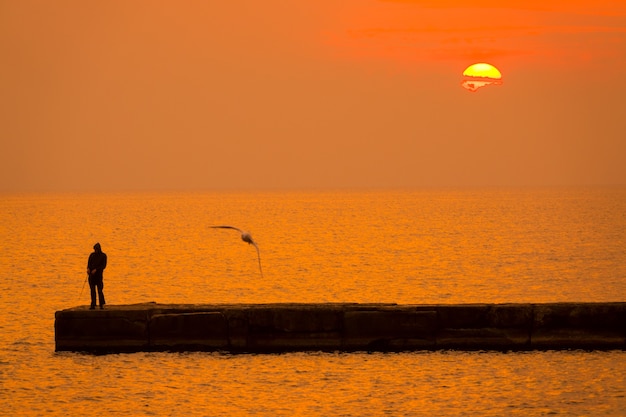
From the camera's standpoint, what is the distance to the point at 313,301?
4728cm

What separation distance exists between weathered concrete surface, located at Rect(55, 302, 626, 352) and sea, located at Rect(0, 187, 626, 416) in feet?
1.02

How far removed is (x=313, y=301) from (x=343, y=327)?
17.9m

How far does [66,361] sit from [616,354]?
47.2ft

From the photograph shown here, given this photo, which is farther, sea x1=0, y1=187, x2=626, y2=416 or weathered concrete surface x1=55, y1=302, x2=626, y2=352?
weathered concrete surface x1=55, y1=302, x2=626, y2=352

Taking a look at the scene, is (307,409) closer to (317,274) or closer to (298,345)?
(298,345)

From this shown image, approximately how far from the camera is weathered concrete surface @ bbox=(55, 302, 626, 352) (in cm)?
2923

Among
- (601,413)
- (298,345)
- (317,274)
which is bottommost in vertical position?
(601,413)

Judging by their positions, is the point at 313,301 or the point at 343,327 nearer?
the point at 343,327

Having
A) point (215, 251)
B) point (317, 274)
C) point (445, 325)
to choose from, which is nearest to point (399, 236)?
point (215, 251)

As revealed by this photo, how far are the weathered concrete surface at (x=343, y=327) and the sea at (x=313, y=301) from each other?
12.3 inches

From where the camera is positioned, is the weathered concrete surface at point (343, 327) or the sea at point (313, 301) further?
the weathered concrete surface at point (343, 327)

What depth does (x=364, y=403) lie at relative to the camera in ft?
83.5

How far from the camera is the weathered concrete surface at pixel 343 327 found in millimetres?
29234

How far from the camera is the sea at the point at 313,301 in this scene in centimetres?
2577
